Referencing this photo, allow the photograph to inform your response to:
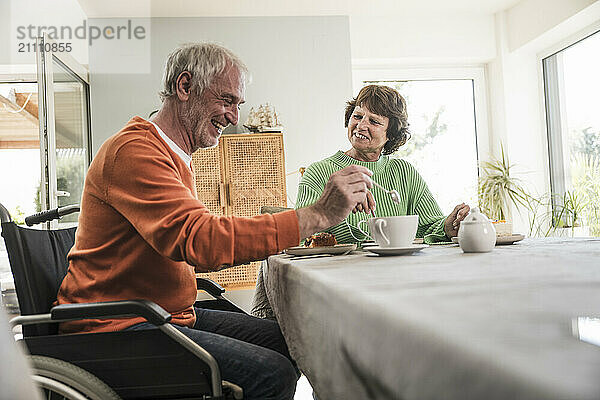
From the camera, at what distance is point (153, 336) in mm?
1090

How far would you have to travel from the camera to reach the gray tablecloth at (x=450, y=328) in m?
0.34

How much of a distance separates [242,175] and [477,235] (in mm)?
3214

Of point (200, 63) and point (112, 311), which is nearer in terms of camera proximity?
point (112, 311)

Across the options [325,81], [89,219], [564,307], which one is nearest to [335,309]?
[564,307]

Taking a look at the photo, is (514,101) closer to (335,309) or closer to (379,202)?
(379,202)

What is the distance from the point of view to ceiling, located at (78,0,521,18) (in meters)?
4.54

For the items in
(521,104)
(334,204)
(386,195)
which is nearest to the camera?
(334,204)

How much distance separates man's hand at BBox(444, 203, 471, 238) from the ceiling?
133 inches

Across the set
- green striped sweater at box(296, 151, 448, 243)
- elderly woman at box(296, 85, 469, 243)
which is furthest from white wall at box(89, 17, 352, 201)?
green striped sweater at box(296, 151, 448, 243)

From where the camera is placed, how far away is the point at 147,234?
3.67 feet

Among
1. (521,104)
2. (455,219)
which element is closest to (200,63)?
(455,219)

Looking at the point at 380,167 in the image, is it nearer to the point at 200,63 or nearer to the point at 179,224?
the point at 200,63

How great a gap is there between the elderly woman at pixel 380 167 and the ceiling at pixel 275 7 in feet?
8.22

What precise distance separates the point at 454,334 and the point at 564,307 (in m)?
0.15
